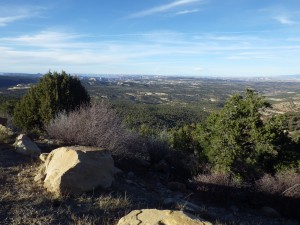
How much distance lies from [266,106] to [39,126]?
8.68 meters

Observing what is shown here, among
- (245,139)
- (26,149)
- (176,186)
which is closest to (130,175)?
(176,186)

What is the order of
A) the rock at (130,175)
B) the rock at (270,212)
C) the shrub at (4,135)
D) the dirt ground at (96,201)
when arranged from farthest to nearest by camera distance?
the shrub at (4,135) → the rock at (130,175) → the rock at (270,212) → the dirt ground at (96,201)

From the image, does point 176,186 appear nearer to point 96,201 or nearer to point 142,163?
point 142,163

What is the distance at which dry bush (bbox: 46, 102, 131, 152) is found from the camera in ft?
28.6

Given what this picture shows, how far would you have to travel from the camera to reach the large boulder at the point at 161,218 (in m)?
4.11

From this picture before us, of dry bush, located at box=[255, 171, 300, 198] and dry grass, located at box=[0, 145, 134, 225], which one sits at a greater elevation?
dry grass, located at box=[0, 145, 134, 225]

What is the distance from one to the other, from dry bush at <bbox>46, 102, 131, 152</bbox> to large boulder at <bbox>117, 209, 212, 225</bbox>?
428 cm

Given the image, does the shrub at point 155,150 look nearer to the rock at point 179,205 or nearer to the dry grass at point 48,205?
the rock at point 179,205

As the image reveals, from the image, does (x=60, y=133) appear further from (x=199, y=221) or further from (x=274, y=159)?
(x=274, y=159)

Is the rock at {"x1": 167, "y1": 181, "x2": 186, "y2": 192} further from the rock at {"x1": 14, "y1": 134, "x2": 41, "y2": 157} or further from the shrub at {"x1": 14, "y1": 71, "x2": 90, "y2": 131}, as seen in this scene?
the shrub at {"x1": 14, "y1": 71, "x2": 90, "y2": 131}

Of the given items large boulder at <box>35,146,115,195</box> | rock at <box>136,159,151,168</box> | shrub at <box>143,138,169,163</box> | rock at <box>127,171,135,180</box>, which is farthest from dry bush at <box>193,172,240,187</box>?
large boulder at <box>35,146,115,195</box>

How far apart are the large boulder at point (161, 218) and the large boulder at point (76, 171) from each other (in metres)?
1.73

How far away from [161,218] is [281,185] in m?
6.11

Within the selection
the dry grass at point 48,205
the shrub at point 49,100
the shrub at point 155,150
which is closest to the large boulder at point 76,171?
the dry grass at point 48,205
